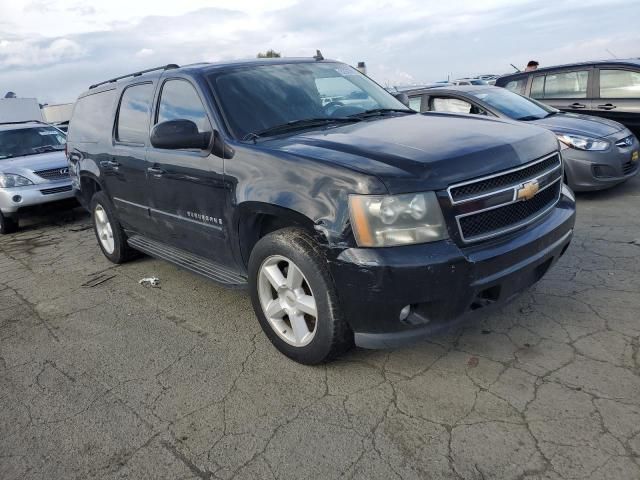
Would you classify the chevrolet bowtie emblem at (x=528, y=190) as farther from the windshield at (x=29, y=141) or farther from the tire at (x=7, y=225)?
the windshield at (x=29, y=141)

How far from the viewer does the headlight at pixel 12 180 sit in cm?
763

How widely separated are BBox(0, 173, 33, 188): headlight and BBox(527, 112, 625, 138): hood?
7.20 m

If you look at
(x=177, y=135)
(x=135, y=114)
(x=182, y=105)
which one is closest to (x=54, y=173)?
(x=135, y=114)

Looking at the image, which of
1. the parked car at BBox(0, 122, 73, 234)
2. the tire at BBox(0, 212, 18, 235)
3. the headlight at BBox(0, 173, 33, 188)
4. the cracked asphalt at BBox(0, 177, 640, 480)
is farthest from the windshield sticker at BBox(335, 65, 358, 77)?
the tire at BBox(0, 212, 18, 235)

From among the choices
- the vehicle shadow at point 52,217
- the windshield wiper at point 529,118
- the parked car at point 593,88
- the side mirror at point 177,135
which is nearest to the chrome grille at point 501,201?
the side mirror at point 177,135

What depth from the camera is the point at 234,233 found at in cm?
333

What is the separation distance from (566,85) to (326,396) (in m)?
7.27

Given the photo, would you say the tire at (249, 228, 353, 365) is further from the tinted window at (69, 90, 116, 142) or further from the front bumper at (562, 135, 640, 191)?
the front bumper at (562, 135, 640, 191)

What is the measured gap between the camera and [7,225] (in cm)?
775

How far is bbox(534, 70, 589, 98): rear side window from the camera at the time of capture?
310 inches

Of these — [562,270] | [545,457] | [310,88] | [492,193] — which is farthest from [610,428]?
[310,88]

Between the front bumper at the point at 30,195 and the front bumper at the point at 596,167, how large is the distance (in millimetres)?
7032

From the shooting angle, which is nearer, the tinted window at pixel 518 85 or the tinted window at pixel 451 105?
the tinted window at pixel 451 105

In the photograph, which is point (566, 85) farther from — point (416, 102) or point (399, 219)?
point (399, 219)
